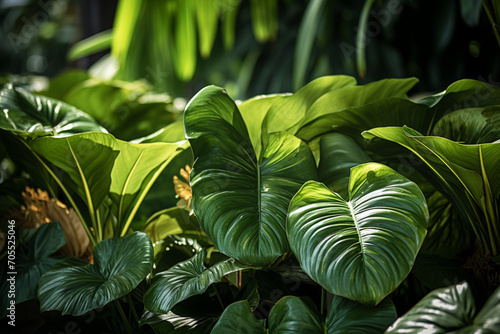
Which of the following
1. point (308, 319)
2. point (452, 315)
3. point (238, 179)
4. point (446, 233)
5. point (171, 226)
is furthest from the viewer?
point (171, 226)

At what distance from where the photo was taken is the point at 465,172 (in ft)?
1.94

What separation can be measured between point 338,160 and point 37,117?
53 cm

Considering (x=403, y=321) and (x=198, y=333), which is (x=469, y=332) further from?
(x=198, y=333)

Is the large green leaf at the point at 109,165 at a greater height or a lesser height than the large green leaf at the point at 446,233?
greater

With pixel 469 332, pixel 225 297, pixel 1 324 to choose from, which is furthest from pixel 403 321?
pixel 1 324

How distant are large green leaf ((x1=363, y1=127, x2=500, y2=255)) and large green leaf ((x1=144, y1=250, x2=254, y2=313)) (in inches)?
10.9

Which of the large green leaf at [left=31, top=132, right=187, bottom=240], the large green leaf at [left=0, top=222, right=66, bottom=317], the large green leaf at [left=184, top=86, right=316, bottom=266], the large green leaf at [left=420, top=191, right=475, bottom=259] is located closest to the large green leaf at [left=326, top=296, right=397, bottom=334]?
the large green leaf at [left=184, top=86, right=316, bottom=266]

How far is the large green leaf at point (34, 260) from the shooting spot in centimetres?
73

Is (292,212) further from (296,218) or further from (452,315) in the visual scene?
(452,315)

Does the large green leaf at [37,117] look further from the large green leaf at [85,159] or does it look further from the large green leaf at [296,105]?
the large green leaf at [296,105]

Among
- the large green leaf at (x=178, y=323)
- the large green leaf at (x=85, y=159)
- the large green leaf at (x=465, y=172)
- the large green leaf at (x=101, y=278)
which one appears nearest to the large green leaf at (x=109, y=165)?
the large green leaf at (x=85, y=159)

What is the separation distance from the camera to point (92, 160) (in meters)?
0.71

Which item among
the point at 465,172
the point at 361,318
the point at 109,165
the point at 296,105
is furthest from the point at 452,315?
the point at 109,165

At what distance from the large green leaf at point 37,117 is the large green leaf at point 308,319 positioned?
42 cm
